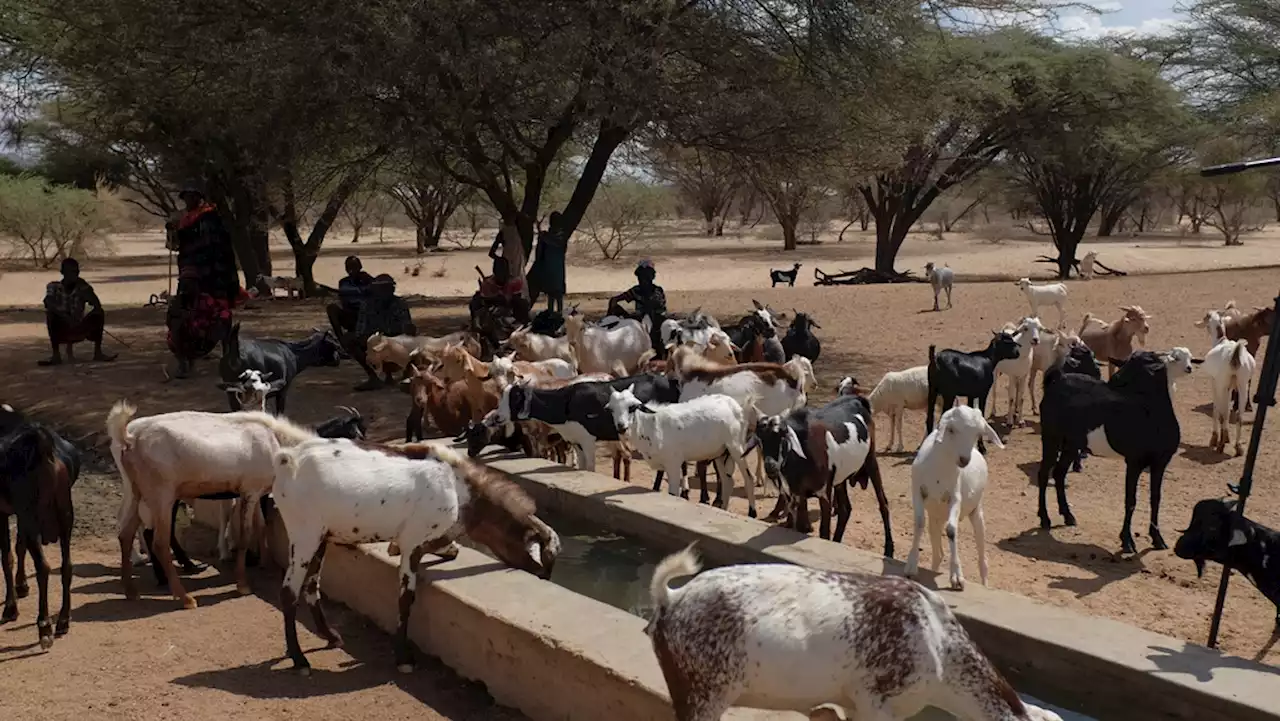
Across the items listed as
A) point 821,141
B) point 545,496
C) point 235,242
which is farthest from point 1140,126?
point 545,496

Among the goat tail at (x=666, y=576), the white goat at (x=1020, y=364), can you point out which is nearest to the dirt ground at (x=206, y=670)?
the goat tail at (x=666, y=576)

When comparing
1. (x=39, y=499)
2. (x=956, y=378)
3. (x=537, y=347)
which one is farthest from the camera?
(x=537, y=347)

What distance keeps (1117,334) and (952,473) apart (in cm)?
910

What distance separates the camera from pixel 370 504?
6.12 meters

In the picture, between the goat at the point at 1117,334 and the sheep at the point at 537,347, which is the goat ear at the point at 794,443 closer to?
the sheep at the point at 537,347

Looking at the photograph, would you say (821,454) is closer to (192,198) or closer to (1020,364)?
(1020,364)

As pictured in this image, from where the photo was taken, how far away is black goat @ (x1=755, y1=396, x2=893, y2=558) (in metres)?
7.18


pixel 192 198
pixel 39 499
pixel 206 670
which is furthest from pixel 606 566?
pixel 192 198

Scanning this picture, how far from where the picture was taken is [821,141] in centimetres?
1794

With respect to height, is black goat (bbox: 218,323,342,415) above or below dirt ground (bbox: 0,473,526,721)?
above

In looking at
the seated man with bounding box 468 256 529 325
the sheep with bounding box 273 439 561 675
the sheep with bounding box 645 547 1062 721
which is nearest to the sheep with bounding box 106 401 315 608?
the sheep with bounding box 273 439 561 675

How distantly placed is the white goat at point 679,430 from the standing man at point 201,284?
6809mm

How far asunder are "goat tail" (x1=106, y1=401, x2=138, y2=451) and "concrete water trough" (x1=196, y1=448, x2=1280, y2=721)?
4.66ft

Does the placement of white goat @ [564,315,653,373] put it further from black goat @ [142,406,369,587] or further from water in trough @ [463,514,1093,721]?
black goat @ [142,406,369,587]
